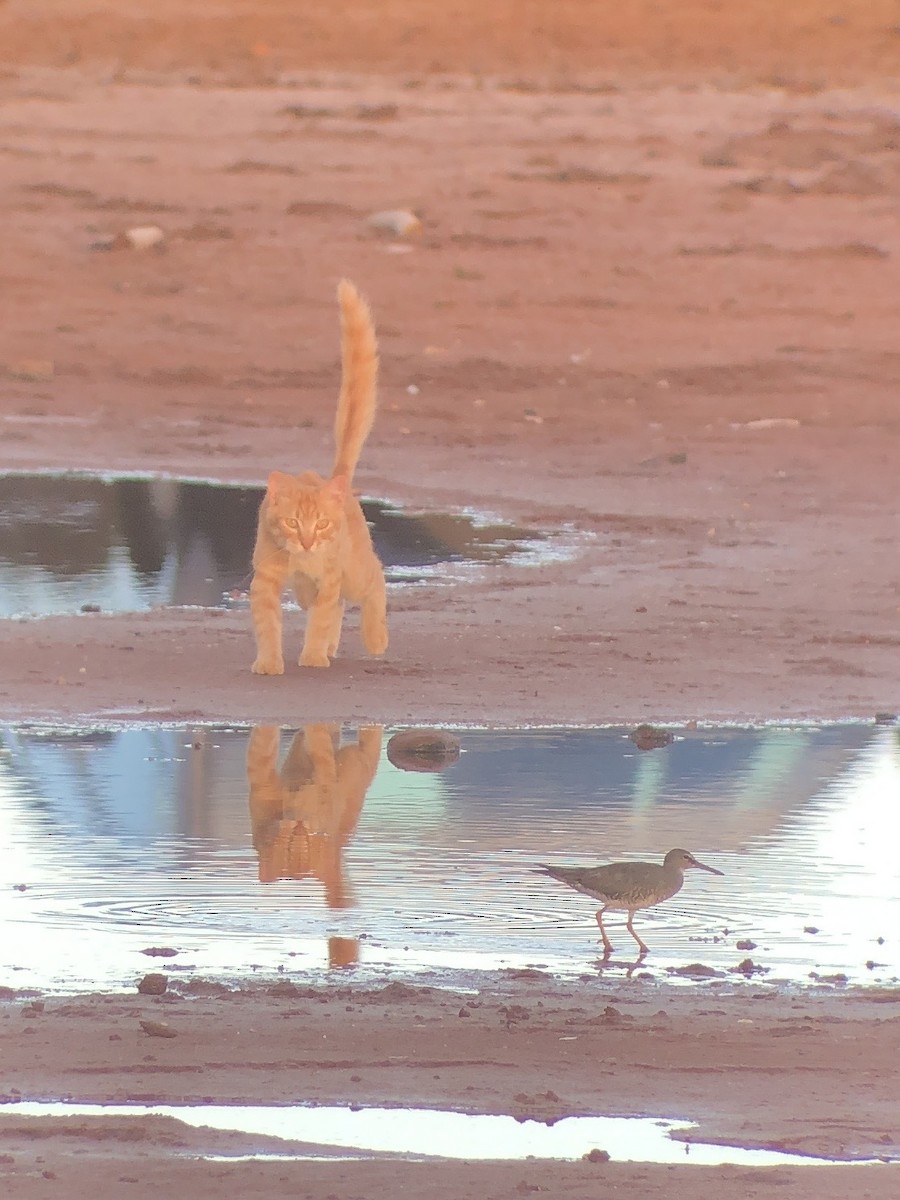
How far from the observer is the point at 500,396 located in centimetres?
1789

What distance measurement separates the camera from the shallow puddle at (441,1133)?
467 cm

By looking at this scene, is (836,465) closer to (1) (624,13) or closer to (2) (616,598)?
(2) (616,598)

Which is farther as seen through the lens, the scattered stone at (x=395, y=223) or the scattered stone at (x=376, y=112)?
the scattered stone at (x=376, y=112)

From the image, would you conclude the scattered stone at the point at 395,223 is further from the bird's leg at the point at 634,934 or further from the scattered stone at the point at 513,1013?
the scattered stone at the point at 513,1013

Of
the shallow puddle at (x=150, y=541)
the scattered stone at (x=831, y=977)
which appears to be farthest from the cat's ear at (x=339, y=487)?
the scattered stone at (x=831, y=977)

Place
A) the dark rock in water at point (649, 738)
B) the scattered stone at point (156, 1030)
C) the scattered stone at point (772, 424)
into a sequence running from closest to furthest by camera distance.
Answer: the scattered stone at point (156, 1030)
the dark rock in water at point (649, 738)
the scattered stone at point (772, 424)

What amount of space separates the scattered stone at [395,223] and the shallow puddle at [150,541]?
8730 mm

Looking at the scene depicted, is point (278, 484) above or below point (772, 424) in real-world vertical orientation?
below

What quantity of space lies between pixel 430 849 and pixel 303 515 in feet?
7.51

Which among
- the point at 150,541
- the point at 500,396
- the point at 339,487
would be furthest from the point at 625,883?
the point at 500,396

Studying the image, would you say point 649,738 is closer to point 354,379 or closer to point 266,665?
point 266,665

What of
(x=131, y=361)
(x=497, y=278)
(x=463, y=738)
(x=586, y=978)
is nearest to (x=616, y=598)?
(x=463, y=738)

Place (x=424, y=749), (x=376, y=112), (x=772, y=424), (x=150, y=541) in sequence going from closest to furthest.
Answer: (x=424, y=749), (x=150, y=541), (x=772, y=424), (x=376, y=112)

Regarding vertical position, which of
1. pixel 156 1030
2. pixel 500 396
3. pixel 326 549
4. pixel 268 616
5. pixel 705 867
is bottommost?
pixel 156 1030
